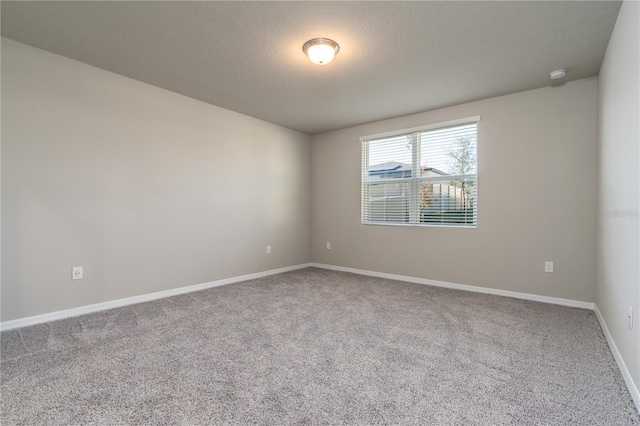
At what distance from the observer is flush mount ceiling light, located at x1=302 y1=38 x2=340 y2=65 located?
254cm

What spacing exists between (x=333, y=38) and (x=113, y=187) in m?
2.68

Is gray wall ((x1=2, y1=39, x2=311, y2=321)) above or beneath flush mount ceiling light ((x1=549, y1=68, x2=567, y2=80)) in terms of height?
beneath

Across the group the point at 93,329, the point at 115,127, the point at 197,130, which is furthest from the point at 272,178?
the point at 93,329

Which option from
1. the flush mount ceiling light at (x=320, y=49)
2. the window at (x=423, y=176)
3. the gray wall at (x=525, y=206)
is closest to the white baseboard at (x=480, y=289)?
the gray wall at (x=525, y=206)

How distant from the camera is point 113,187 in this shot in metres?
3.19

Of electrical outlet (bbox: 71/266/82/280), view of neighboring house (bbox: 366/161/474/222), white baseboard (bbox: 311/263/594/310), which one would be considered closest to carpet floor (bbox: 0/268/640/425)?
white baseboard (bbox: 311/263/594/310)

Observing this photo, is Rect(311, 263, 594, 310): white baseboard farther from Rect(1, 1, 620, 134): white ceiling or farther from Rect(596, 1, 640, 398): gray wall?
Rect(1, 1, 620, 134): white ceiling

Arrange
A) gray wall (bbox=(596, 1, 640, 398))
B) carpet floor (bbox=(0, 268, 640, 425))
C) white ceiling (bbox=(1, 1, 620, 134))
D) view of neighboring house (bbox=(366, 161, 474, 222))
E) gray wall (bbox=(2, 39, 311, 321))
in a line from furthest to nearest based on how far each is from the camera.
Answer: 1. view of neighboring house (bbox=(366, 161, 474, 222))
2. gray wall (bbox=(2, 39, 311, 321))
3. white ceiling (bbox=(1, 1, 620, 134))
4. gray wall (bbox=(596, 1, 640, 398))
5. carpet floor (bbox=(0, 268, 640, 425))

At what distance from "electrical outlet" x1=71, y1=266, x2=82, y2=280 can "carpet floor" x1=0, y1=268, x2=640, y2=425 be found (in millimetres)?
394

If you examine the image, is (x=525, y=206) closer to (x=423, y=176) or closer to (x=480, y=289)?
(x=480, y=289)

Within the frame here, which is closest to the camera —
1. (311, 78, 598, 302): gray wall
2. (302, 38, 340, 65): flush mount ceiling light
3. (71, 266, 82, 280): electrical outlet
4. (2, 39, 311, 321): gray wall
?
(302, 38, 340, 65): flush mount ceiling light

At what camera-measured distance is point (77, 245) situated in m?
2.95

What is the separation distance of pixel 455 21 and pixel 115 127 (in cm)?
338

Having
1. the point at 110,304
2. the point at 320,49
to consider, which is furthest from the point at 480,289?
the point at 110,304
